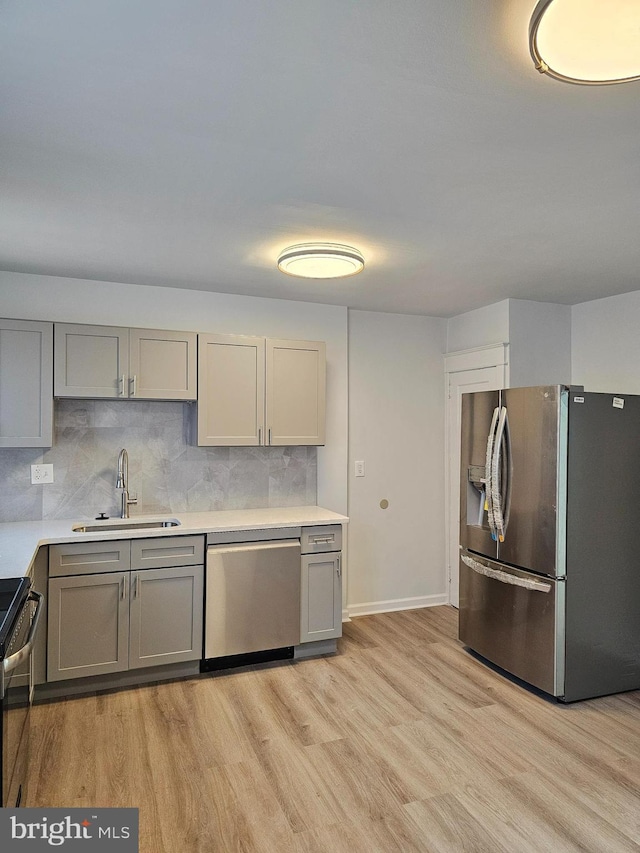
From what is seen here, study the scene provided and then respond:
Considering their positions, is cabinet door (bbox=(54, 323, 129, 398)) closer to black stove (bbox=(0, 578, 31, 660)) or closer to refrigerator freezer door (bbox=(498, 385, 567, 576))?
black stove (bbox=(0, 578, 31, 660))

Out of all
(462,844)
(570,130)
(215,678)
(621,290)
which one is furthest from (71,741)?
(621,290)

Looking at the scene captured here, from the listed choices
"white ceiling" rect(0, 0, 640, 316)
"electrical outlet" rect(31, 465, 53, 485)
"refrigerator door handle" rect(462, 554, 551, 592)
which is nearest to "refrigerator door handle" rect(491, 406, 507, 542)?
"refrigerator door handle" rect(462, 554, 551, 592)

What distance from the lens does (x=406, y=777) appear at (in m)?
2.47

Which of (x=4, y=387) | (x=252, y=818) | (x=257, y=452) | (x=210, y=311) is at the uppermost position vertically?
(x=210, y=311)

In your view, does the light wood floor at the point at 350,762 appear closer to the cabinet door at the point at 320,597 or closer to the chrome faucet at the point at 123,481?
the cabinet door at the point at 320,597

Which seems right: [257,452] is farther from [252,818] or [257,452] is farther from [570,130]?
[570,130]

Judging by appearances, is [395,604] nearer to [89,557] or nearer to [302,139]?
[89,557]

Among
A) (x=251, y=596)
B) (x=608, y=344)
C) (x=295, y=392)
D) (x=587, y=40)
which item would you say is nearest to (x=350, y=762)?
(x=251, y=596)

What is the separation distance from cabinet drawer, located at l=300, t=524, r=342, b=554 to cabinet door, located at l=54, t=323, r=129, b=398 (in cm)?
144

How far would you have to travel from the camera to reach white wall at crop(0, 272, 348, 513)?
3.60m

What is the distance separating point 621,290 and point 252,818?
373 centimetres

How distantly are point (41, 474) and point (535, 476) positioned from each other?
9.72ft

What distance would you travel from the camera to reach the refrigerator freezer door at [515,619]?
3143 mm

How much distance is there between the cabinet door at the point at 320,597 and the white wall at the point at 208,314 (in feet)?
2.29
